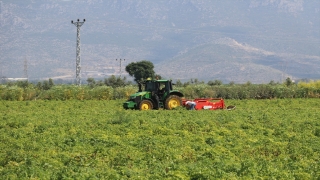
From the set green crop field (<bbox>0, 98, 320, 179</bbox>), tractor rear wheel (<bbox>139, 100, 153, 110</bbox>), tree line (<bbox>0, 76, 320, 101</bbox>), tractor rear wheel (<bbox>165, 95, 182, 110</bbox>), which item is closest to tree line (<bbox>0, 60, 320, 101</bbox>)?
tree line (<bbox>0, 76, 320, 101</bbox>)

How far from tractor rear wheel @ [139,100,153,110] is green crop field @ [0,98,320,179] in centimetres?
688

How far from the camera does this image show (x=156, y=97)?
97.2 feet

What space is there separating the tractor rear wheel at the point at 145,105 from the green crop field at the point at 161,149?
688 cm

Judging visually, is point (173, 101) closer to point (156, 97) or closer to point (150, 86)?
point (156, 97)

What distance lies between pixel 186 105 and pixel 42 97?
1891cm

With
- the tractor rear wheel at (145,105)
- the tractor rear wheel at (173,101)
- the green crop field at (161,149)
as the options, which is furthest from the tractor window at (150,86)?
the green crop field at (161,149)

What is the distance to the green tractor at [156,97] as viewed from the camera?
96.8 feet

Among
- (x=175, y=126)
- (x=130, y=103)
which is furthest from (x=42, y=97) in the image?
(x=175, y=126)

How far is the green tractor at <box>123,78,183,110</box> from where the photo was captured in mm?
29516

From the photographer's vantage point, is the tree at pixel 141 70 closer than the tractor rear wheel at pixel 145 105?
No

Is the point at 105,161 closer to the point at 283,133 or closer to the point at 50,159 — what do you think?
the point at 50,159

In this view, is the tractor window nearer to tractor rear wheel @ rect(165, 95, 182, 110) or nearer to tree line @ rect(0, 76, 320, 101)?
tractor rear wheel @ rect(165, 95, 182, 110)

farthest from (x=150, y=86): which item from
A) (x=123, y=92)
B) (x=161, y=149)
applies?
(x=123, y=92)

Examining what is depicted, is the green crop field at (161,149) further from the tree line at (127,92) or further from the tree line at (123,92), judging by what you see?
the tree line at (123,92)
